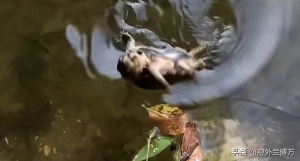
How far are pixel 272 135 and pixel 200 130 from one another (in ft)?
0.44

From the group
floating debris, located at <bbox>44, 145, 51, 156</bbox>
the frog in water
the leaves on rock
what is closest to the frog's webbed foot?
the frog in water

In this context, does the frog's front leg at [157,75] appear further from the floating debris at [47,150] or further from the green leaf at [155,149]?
the floating debris at [47,150]

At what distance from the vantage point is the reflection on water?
2.43 feet

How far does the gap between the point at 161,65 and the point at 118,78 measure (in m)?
0.09

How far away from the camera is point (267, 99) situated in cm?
74

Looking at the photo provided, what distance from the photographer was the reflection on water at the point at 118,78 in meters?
0.74

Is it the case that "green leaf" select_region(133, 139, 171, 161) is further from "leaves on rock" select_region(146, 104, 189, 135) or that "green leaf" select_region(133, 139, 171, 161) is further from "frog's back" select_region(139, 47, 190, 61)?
"frog's back" select_region(139, 47, 190, 61)

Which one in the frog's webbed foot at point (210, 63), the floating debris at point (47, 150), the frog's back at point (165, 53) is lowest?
the floating debris at point (47, 150)

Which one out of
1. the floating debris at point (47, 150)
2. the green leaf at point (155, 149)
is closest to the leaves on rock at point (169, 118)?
the green leaf at point (155, 149)

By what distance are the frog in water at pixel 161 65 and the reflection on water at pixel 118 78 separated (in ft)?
0.05

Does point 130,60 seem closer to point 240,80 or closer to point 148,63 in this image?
point 148,63

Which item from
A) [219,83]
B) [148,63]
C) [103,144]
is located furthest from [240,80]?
[103,144]

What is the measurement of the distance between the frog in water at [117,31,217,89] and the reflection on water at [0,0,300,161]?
2 cm

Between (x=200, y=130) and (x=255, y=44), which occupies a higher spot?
(x=255, y=44)
